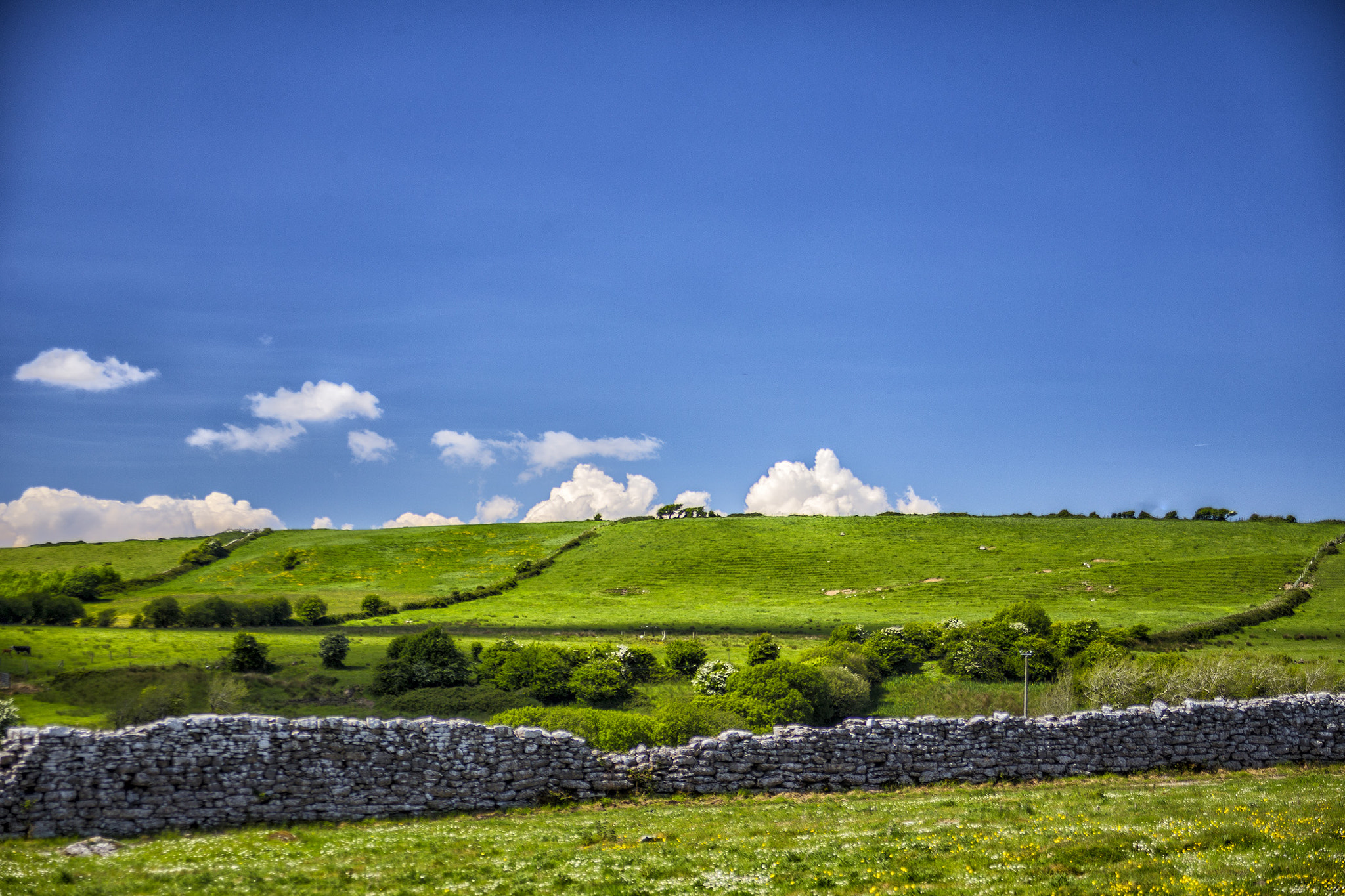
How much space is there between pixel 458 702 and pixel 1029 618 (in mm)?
45750

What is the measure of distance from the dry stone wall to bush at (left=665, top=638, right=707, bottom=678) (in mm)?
41208

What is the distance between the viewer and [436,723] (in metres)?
15.3

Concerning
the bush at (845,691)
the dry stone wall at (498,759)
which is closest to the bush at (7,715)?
the dry stone wall at (498,759)

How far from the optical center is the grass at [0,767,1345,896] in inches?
393

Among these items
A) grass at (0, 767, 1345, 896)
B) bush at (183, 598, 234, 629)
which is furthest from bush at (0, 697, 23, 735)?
bush at (183, 598, 234, 629)

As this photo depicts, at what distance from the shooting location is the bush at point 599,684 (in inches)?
1992

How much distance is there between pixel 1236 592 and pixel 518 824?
319 feet

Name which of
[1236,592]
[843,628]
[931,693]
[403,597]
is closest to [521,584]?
[403,597]

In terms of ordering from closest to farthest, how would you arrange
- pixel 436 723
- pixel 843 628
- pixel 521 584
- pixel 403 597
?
pixel 436 723
pixel 843 628
pixel 403 597
pixel 521 584

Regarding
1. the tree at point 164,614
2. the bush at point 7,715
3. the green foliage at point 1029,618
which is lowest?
the tree at point 164,614

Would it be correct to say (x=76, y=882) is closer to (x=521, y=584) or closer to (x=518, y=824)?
(x=518, y=824)

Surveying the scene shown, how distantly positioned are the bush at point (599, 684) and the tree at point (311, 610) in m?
45.0

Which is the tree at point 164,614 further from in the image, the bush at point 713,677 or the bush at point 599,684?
the bush at point 713,677

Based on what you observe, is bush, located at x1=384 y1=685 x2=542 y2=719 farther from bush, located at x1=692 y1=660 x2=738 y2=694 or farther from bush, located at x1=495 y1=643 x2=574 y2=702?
bush, located at x1=692 y1=660 x2=738 y2=694
